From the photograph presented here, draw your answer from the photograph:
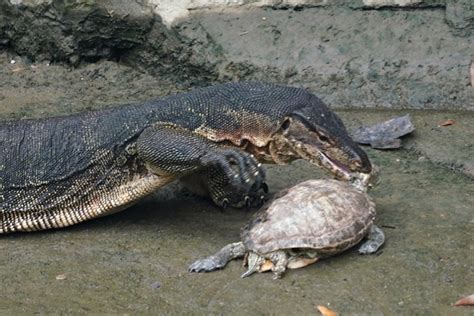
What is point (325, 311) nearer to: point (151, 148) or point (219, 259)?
point (219, 259)

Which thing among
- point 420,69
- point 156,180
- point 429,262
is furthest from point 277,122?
point 420,69

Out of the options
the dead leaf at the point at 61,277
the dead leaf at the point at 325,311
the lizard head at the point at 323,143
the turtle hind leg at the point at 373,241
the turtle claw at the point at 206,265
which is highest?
the lizard head at the point at 323,143

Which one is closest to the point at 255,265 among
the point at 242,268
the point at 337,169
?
the point at 242,268

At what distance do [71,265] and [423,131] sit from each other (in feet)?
10.9

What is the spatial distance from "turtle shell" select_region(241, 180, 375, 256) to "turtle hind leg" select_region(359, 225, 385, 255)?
9cm

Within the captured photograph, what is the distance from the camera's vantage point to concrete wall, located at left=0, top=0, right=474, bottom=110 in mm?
8672

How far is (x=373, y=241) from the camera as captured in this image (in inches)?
229

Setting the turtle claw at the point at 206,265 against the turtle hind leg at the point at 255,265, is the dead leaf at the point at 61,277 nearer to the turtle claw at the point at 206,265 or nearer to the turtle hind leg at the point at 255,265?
the turtle claw at the point at 206,265

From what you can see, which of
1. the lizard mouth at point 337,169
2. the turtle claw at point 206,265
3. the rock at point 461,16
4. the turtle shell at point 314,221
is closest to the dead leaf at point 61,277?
the turtle claw at point 206,265

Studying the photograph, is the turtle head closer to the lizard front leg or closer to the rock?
the lizard front leg

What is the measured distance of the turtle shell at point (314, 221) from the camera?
5.50m

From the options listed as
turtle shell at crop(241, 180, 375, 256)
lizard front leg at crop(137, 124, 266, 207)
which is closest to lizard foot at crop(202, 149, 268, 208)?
lizard front leg at crop(137, 124, 266, 207)

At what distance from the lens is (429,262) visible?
5.62 m

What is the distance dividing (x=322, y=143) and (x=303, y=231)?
0.86 metres
